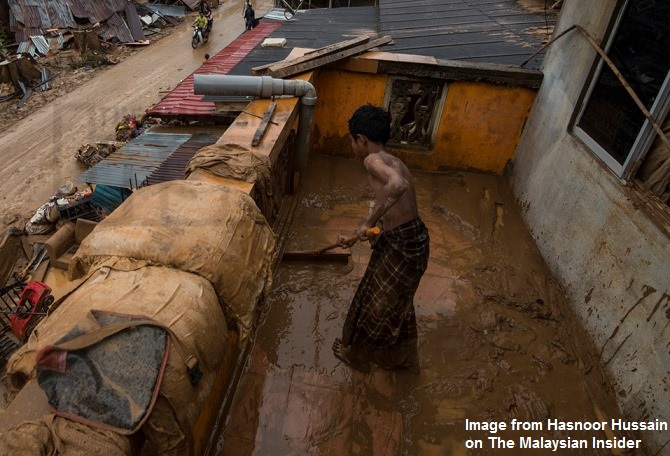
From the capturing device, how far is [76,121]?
1415cm

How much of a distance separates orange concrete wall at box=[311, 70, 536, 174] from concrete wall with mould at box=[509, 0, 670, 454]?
14.8 inches

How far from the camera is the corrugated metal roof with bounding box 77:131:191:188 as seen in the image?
5785 mm

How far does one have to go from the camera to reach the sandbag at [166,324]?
182 cm

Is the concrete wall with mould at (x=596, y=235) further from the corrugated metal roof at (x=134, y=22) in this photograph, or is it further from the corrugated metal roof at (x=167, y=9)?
the corrugated metal roof at (x=167, y=9)

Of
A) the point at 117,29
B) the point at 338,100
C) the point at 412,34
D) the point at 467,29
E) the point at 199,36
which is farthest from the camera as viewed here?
the point at 117,29

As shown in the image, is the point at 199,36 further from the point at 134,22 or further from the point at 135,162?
the point at 135,162

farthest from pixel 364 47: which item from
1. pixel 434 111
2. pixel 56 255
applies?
pixel 56 255

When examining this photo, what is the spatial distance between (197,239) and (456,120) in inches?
211

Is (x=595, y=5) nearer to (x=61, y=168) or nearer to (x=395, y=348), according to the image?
(x=395, y=348)

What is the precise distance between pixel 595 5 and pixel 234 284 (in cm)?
506

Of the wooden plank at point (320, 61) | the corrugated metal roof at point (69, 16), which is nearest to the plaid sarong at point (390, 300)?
the wooden plank at point (320, 61)

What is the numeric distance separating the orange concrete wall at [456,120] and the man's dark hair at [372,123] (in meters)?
3.73

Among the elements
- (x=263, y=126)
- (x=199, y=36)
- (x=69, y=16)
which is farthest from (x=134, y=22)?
(x=263, y=126)

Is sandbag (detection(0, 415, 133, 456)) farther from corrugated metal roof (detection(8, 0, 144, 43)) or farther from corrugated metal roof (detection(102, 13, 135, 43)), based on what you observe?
corrugated metal roof (detection(102, 13, 135, 43))
